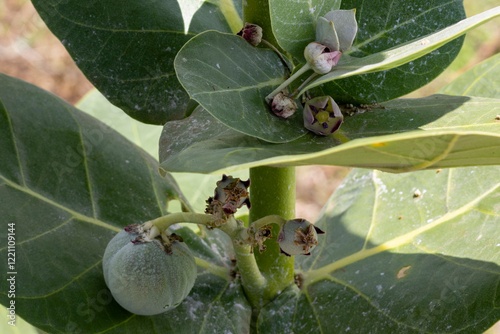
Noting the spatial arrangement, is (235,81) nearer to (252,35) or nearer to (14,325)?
(252,35)

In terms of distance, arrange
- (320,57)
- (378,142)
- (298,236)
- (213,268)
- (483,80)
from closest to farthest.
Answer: (378,142)
(320,57)
(298,236)
(213,268)
(483,80)

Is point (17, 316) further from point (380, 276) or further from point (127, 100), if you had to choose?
point (380, 276)

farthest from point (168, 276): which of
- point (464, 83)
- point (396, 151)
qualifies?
point (464, 83)

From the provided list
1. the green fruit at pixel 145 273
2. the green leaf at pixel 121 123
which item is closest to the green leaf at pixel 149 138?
the green leaf at pixel 121 123

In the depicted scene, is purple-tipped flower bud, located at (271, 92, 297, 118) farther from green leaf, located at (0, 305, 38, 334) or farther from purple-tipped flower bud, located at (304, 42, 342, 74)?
green leaf, located at (0, 305, 38, 334)

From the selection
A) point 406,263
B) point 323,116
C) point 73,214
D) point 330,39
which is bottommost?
point 406,263

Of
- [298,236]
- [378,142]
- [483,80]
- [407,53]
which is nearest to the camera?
[378,142]

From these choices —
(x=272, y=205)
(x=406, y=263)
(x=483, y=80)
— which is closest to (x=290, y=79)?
(x=272, y=205)
